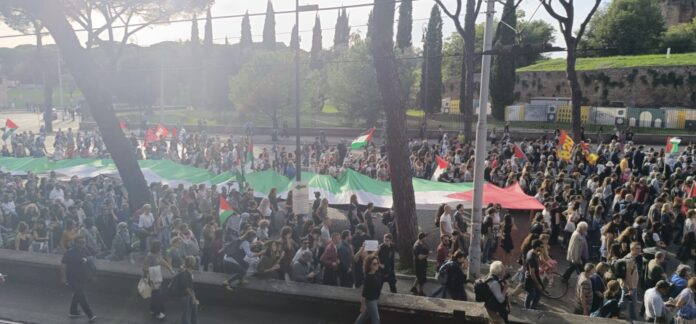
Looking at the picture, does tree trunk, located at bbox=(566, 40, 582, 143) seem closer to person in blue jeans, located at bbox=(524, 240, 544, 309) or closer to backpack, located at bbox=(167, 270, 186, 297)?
person in blue jeans, located at bbox=(524, 240, 544, 309)

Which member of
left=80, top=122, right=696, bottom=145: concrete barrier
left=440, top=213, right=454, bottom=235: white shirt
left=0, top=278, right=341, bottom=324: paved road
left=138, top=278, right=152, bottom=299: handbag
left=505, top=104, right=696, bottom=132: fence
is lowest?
left=0, top=278, right=341, bottom=324: paved road

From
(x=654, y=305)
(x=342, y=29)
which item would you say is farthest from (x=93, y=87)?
(x=342, y=29)

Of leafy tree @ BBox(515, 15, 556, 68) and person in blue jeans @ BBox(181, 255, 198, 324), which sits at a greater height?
leafy tree @ BBox(515, 15, 556, 68)

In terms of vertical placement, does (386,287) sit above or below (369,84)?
below

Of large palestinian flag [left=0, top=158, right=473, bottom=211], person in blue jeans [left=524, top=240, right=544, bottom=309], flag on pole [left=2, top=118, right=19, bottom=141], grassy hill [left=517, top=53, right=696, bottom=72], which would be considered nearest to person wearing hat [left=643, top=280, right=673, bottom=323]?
person in blue jeans [left=524, top=240, right=544, bottom=309]

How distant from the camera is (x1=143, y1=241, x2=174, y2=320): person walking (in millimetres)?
8500

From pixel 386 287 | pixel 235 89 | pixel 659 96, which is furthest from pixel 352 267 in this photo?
pixel 659 96

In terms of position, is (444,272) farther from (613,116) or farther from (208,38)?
(208,38)

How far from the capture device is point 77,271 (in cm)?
874

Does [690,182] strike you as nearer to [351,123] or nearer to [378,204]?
[378,204]

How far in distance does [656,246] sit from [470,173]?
7.52 m

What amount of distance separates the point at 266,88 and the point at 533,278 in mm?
36010

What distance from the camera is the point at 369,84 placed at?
40656 millimetres

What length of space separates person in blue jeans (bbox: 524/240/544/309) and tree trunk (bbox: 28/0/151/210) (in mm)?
10162
